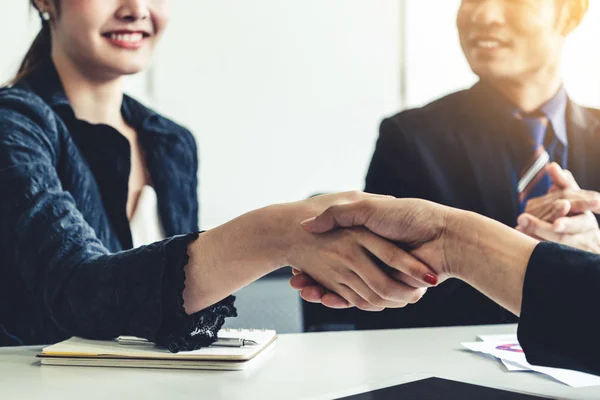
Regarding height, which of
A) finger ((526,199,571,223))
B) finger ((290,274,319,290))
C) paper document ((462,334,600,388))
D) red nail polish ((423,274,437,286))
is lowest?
finger ((526,199,571,223))

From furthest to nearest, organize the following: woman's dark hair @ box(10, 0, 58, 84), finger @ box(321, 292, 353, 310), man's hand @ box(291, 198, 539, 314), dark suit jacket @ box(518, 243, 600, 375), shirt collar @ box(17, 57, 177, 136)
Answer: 1. woman's dark hair @ box(10, 0, 58, 84)
2. shirt collar @ box(17, 57, 177, 136)
3. finger @ box(321, 292, 353, 310)
4. man's hand @ box(291, 198, 539, 314)
5. dark suit jacket @ box(518, 243, 600, 375)

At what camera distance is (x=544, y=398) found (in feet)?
2.53

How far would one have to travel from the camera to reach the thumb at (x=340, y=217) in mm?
998

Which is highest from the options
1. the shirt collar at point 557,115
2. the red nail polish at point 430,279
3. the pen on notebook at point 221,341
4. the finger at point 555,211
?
the shirt collar at point 557,115

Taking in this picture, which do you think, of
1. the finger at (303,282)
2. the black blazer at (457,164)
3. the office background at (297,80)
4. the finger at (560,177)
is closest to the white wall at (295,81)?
the office background at (297,80)

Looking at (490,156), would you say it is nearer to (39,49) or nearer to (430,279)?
(430,279)

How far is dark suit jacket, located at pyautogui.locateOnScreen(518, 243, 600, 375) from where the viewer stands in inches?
30.0

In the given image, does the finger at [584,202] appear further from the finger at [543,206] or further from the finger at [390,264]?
the finger at [390,264]

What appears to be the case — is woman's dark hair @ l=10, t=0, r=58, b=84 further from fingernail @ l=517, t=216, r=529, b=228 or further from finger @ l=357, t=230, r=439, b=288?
fingernail @ l=517, t=216, r=529, b=228

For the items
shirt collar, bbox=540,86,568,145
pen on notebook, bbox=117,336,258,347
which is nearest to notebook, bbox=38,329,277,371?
pen on notebook, bbox=117,336,258,347

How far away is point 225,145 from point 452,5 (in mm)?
757

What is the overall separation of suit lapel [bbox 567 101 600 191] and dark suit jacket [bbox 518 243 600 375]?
1209 mm

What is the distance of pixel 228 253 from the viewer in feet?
3.37

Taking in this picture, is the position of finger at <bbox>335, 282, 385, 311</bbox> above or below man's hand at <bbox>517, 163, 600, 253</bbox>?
above
